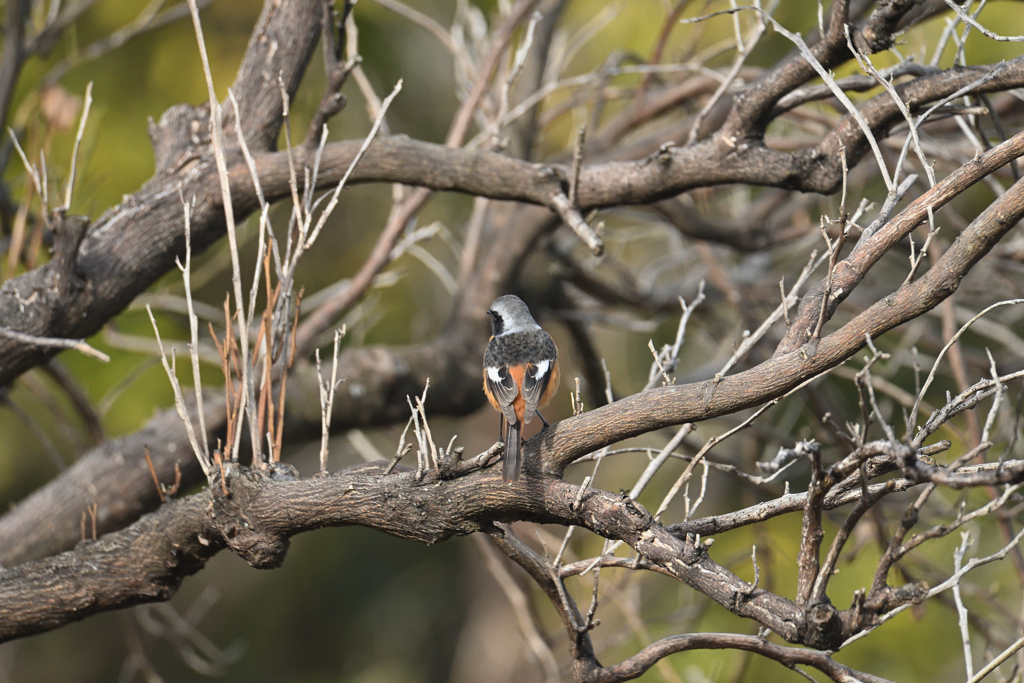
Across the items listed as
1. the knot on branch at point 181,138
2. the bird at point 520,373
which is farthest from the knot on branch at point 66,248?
the bird at point 520,373

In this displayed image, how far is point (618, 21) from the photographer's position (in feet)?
29.3

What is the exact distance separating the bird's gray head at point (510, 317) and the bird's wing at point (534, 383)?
0.41 m

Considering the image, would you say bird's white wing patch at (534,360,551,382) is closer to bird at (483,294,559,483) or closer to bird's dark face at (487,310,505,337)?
bird at (483,294,559,483)

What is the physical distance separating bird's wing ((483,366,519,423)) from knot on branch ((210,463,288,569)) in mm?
792

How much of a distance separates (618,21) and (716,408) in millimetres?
7828

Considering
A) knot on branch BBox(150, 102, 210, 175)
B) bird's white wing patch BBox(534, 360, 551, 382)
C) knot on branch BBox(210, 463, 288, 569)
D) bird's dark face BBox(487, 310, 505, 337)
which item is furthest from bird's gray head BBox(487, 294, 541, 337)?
knot on branch BBox(150, 102, 210, 175)

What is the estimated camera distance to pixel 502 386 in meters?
2.98

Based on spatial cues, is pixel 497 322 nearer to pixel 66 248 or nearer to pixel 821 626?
pixel 66 248

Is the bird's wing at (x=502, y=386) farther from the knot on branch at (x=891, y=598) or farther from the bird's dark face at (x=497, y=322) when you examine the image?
the knot on branch at (x=891, y=598)

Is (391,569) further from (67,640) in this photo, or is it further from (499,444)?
(499,444)

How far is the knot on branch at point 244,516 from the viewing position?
2.63m

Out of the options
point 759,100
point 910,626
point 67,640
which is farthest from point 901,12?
point 67,640

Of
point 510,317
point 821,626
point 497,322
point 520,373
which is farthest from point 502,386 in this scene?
point 821,626

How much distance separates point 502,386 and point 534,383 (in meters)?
0.12
